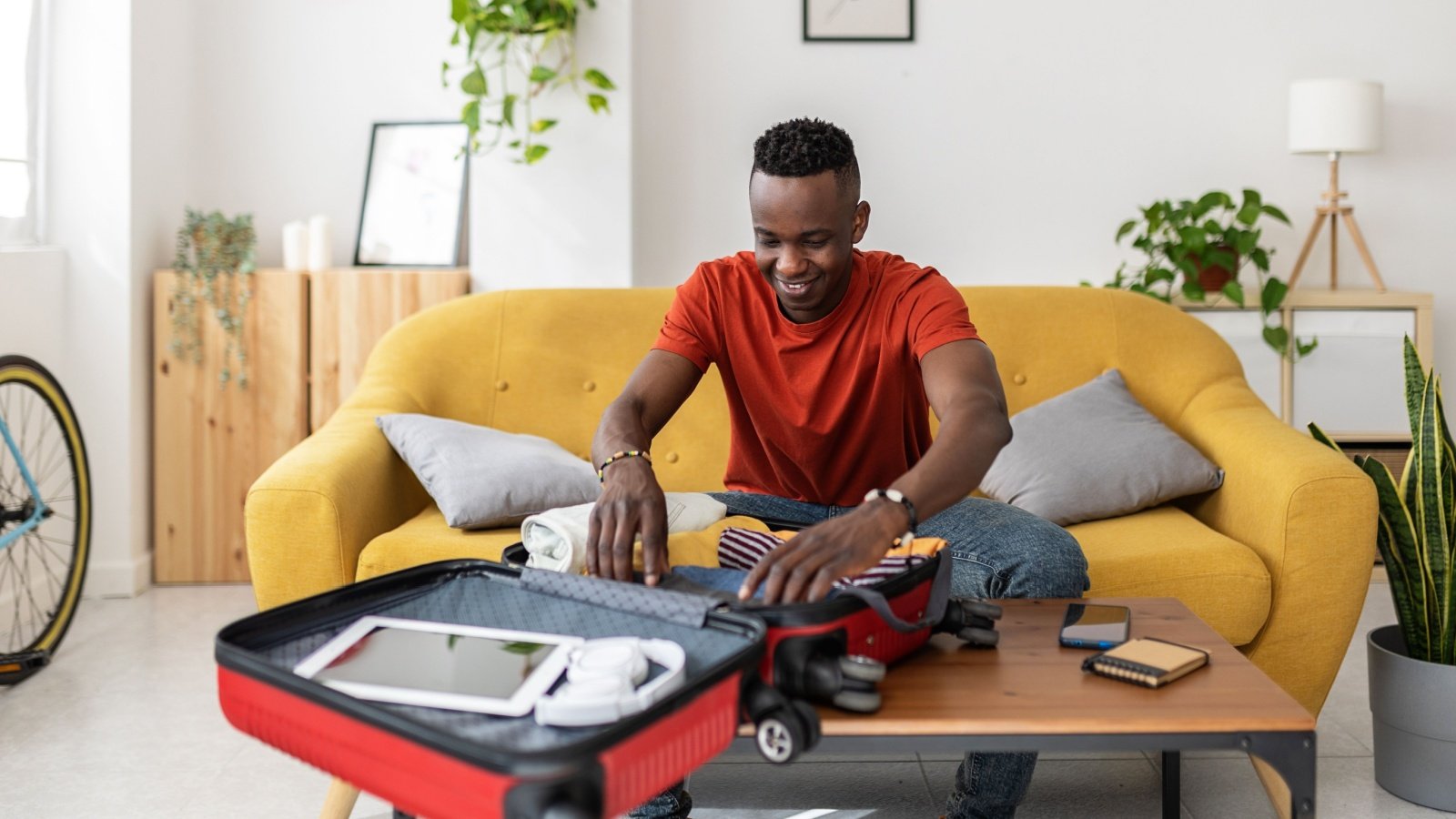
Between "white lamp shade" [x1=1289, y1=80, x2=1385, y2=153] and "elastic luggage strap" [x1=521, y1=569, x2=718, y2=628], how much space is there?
312 centimetres

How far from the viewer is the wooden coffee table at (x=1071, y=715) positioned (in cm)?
129

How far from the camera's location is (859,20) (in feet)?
13.0

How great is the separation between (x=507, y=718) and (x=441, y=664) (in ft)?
0.45

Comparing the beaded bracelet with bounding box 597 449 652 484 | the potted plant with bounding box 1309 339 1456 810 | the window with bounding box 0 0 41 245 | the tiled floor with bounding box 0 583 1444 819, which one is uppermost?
the window with bounding box 0 0 41 245

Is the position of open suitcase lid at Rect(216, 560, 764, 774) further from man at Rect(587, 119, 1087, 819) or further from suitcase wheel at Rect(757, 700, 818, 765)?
man at Rect(587, 119, 1087, 819)

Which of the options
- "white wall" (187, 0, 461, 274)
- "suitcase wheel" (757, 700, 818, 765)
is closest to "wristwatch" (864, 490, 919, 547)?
"suitcase wheel" (757, 700, 818, 765)

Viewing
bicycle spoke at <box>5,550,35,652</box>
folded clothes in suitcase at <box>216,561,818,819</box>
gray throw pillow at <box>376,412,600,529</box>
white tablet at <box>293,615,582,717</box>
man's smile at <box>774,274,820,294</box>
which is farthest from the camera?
bicycle spoke at <box>5,550,35,652</box>

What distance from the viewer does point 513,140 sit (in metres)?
3.52

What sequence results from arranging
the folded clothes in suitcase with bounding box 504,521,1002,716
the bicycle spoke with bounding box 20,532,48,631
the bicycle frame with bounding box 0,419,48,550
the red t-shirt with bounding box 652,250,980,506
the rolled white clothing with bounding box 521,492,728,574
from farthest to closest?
the bicycle spoke with bounding box 20,532,48,631
the bicycle frame with bounding box 0,419,48,550
the red t-shirt with bounding box 652,250,980,506
the rolled white clothing with bounding box 521,492,728,574
the folded clothes in suitcase with bounding box 504,521,1002,716

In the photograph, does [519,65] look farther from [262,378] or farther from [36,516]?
[36,516]

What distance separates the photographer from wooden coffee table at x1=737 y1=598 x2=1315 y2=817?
1.29 meters

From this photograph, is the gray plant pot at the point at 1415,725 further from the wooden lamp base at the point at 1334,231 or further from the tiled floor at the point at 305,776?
the wooden lamp base at the point at 1334,231

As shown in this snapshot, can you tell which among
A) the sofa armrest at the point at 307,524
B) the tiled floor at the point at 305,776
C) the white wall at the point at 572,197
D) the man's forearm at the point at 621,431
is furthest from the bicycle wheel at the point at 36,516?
the man's forearm at the point at 621,431

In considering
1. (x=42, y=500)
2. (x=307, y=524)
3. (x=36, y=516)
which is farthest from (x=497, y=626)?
(x=42, y=500)
